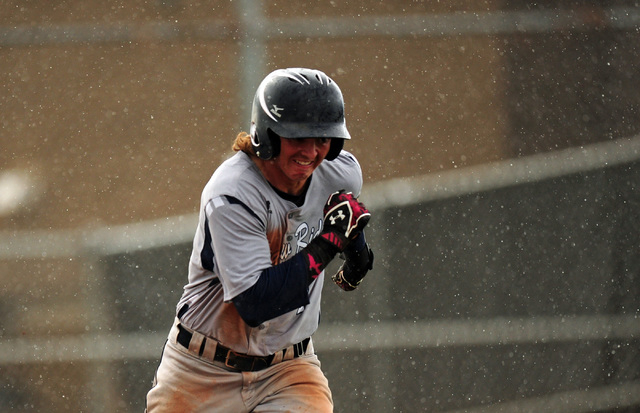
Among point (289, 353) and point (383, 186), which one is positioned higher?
point (289, 353)

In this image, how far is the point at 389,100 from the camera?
215 inches

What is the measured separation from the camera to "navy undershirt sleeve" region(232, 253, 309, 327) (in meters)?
2.68

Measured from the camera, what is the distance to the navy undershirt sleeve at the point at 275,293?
105 inches

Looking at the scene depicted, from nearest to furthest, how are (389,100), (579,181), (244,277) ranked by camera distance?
(244,277)
(389,100)
(579,181)

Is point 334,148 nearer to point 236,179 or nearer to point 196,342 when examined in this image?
point 236,179

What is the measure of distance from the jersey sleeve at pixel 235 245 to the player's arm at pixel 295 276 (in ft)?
0.11

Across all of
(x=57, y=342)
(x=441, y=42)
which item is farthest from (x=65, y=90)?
(x=441, y=42)

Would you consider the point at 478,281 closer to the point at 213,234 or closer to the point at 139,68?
the point at 139,68

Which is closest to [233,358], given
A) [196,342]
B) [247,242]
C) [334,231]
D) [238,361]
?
[238,361]

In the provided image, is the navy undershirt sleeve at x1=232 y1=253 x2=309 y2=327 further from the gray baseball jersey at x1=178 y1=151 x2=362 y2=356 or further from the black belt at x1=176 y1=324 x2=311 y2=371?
the black belt at x1=176 y1=324 x2=311 y2=371

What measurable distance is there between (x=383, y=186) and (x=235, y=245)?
9.38 feet

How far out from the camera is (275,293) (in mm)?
2674

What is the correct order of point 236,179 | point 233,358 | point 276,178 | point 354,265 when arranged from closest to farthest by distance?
point 236,179 → point 276,178 → point 233,358 → point 354,265

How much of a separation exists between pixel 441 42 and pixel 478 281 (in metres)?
1.70
